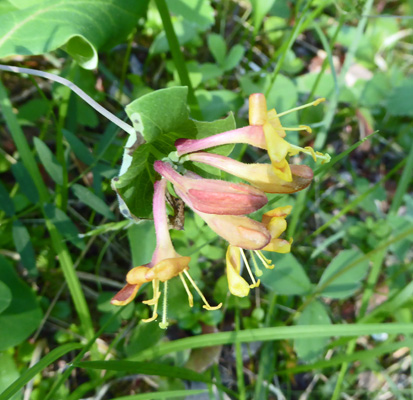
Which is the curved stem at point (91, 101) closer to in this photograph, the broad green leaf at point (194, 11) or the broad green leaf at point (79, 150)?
the broad green leaf at point (79, 150)

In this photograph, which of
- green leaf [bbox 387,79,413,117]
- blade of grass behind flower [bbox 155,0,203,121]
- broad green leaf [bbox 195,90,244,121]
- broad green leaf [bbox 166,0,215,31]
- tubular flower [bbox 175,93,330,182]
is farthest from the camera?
green leaf [bbox 387,79,413,117]

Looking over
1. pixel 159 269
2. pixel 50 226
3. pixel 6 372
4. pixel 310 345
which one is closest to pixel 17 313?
pixel 6 372

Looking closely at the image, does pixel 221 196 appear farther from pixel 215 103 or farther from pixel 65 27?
pixel 215 103

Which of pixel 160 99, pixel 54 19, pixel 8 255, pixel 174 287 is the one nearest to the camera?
pixel 160 99

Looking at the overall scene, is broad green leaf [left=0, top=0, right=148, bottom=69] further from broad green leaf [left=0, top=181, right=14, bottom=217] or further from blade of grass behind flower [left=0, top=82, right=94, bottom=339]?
broad green leaf [left=0, top=181, right=14, bottom=217]

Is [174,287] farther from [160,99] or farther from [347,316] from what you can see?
[347,316]

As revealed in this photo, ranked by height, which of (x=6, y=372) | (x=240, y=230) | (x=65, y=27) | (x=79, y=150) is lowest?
(x=6, y=372)

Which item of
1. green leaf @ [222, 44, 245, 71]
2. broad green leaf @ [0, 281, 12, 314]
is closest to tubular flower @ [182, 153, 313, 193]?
broad green leaf @ [0, 281, 12, 314]

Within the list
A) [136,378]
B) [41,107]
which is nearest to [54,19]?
[41,107]
